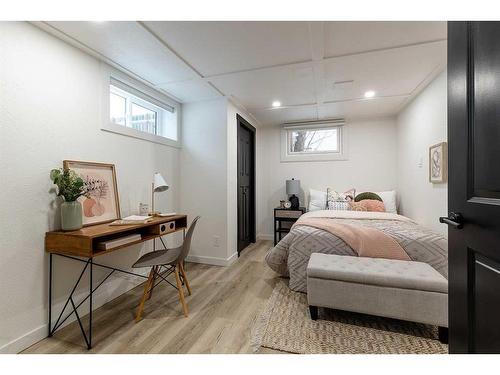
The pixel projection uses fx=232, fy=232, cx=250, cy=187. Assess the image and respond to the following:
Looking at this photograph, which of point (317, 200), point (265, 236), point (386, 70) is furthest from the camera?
point (265, 236)

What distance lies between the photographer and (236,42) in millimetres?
1897

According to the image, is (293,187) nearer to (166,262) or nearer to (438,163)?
(438,163)

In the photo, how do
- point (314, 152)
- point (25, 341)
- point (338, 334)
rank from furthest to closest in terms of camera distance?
point (314, 152), point (338, 334), point (25, 341)

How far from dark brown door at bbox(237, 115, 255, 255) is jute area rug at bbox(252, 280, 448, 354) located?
5.99ft

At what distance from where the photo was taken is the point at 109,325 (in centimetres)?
188

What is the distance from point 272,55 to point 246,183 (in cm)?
234

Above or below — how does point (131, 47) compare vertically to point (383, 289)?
above

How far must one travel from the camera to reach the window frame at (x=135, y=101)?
2.24 metres

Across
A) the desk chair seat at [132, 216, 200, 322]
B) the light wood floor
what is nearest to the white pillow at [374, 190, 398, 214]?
the light wood floor

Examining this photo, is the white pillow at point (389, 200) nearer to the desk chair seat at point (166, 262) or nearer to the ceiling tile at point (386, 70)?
the ceiling tile at point (386, 70)

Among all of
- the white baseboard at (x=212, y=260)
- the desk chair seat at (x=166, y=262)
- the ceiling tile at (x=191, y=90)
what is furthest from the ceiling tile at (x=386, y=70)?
the white baseboard at (x=212, y=260)

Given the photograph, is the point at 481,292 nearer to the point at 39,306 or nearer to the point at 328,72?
the point at 328,72

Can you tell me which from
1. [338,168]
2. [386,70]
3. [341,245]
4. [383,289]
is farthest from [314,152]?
[383,289]
